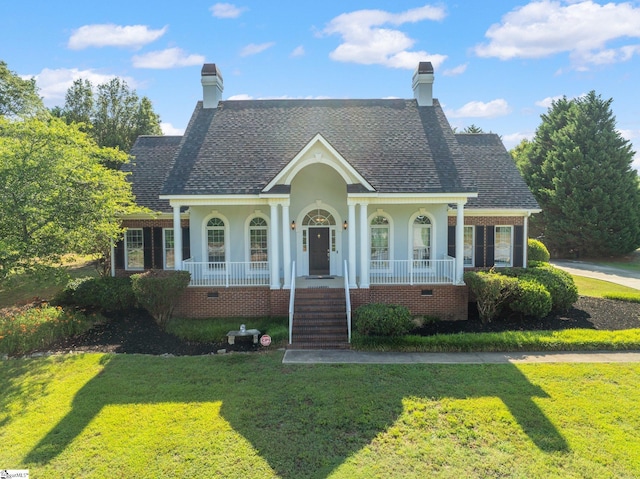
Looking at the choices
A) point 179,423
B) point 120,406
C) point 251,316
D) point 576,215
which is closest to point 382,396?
point 179,423

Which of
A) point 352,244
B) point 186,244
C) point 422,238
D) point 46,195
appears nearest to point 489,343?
point 352,244

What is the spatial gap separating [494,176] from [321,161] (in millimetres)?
9241

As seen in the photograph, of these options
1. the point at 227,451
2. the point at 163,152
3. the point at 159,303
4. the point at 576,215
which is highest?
the point at 163,152

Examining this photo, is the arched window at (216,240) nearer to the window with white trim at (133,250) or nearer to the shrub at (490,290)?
the window with white trim at (133,250)

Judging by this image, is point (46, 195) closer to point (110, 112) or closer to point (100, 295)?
point (100, 295)

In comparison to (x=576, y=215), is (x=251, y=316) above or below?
below

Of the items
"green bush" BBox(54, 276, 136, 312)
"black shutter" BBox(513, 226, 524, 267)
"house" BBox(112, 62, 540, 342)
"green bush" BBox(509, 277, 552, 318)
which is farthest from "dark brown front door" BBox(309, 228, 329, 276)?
"black shutter" BBox(513, 226, 524, 267)

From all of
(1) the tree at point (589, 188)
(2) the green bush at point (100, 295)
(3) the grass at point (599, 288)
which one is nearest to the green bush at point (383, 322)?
(2) the green bush at point (100, 295)

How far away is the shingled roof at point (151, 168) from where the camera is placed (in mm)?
16656

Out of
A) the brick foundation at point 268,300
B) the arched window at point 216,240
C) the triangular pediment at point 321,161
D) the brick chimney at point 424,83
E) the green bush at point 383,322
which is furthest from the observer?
the brick chimney at point 424,83

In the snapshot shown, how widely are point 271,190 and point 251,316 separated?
14.0ft

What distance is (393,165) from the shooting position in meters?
14.7

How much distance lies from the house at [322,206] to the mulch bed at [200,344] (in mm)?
1146

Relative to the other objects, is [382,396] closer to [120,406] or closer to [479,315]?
[120,406]
